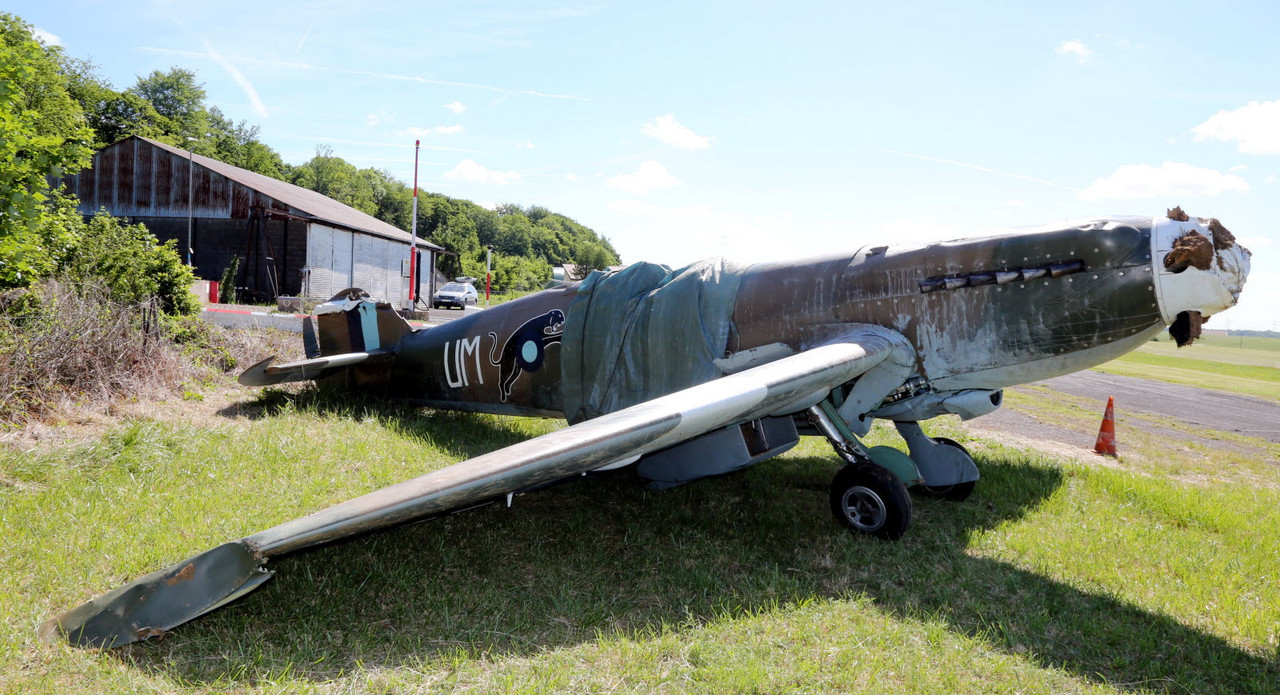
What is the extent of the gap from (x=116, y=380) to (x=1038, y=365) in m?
8.55

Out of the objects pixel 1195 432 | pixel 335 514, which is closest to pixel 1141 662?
pixel 335 514

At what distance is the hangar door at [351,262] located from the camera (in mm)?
29984

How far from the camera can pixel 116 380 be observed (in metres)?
7.20

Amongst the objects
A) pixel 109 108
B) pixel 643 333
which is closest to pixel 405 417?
pixel 643 333

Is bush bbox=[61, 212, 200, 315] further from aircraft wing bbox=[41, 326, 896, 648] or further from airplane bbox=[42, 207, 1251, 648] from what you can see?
aircraft wing bbox=[41, 326, 896, 648]

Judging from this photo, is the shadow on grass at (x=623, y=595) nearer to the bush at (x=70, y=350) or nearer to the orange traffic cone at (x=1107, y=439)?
the bush at (x=70, y=350)

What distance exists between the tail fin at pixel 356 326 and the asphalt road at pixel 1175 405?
858 centimetres

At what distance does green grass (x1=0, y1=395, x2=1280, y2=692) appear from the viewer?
306 centimetres

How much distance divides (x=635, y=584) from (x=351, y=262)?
32096 mm

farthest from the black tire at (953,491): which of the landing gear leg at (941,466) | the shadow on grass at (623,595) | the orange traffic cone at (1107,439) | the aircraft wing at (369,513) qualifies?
the orange traffic cone at (1107,439)

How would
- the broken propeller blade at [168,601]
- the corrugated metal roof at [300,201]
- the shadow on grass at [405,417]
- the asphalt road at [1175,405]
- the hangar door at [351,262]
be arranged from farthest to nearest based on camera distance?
the corrugated metal roof at [300,201], the hangar door at [351,262], the asphalt road at [1175,405], the shadow on grass at [405,417], the broken propeller blade at [168,601]

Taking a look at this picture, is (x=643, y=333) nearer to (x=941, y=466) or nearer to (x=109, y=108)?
(x=941, y=466)

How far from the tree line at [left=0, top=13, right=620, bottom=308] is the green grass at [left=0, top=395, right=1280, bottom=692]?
272cm

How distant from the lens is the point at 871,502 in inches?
189
